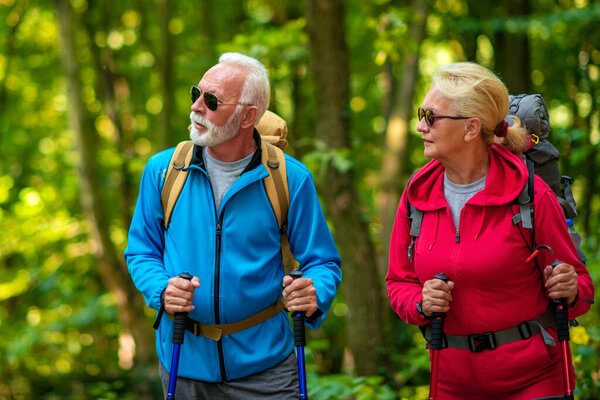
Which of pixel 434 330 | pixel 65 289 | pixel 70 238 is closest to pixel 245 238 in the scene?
pixel 434 330

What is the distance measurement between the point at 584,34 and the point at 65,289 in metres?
10.4

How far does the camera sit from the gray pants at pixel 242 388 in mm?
3049

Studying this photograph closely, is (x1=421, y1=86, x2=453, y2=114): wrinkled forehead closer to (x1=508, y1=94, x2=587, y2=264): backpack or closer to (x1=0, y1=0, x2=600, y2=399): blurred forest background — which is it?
(x1=508, y1=94, x2=587, y2=264): backpack

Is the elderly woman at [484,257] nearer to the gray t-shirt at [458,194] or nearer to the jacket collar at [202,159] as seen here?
the gray t-shirt at [458,194]

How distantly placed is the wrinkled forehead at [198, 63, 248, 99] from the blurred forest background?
2482 millimetres

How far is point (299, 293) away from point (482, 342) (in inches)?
29.5

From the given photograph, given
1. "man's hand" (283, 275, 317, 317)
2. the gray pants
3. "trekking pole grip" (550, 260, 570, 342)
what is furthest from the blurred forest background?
"trekking pole grip" (550, 260, 570, 342)

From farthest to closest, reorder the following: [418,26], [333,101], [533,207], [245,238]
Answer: [418,26] < [333,101] < [245,238] < [533,207]

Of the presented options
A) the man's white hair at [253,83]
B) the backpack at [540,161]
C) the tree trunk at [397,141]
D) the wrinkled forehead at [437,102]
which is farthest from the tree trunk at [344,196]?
the wrinkled forehead at [437,102]

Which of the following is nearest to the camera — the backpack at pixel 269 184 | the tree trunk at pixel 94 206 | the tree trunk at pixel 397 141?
the backpack at pixel 269 184

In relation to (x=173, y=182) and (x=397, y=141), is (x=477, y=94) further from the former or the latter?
(x=397, y=141)

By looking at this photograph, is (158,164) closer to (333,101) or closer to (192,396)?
(192,396)

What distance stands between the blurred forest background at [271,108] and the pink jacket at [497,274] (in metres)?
2.11

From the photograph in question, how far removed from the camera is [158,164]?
3176mm
